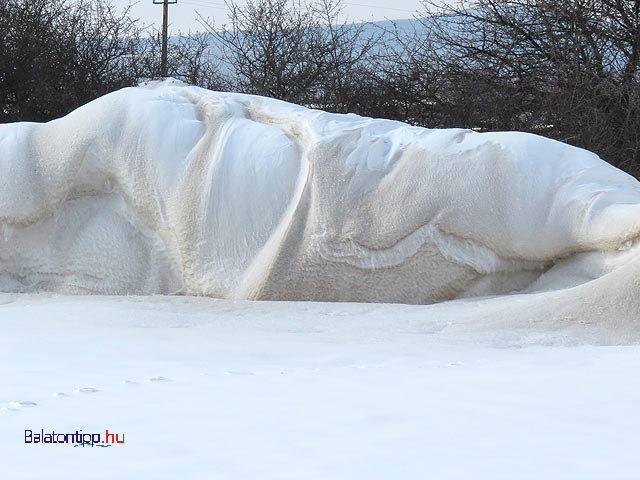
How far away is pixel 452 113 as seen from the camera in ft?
31.5

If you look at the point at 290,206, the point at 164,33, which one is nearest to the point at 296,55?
the point at 164,33

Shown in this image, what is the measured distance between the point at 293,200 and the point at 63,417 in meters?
2.21

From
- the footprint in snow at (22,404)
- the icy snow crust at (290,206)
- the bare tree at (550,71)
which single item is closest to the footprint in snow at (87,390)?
the footprint in snow at (22,404)

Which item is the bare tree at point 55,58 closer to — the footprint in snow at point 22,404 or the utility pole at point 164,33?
the utility pole at point 164,33

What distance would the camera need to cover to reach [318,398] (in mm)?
1885

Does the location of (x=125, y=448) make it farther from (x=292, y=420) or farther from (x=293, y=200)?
(x=293, y=200)

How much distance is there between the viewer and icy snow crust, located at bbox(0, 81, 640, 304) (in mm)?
3705

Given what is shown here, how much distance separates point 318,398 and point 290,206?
6.55 ft

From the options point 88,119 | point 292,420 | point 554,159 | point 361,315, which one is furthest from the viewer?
point 88,119

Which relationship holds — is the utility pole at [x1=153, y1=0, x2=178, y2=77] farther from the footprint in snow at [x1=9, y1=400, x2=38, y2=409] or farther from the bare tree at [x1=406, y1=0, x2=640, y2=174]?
the footprint in snow at [x1=9, y1=400, x2=38, y2=409]

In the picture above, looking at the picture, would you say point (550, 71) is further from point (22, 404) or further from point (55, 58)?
point (22, 404)

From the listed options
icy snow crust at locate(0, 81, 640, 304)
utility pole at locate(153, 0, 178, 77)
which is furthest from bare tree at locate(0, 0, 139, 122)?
icy snow crust at locate(0, 81, 640, 304)

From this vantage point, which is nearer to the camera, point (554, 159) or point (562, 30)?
point (554, 159)

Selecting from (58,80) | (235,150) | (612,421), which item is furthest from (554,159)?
(58,80)
